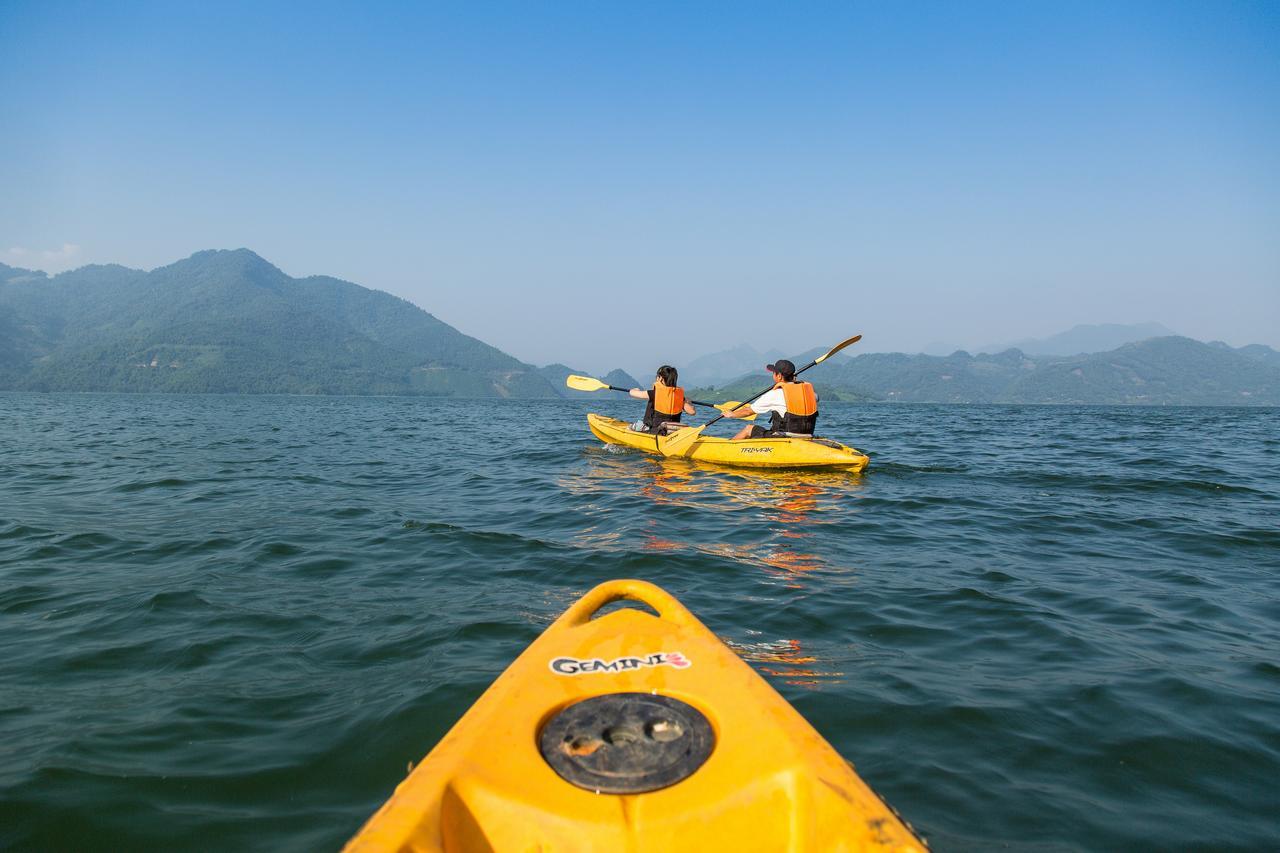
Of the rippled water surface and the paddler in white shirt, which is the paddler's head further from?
the rippled water surface

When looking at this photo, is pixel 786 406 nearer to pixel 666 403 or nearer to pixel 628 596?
pixel 666 403

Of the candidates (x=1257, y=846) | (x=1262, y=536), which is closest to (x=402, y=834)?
(x=1257, y=846)

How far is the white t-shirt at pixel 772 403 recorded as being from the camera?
12.2m

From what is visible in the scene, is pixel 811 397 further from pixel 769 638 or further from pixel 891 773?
pixel 891 773

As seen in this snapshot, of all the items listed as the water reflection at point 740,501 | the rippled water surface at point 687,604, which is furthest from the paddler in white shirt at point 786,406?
the rippled water surface at point 687,604

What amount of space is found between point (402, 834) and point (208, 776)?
1.83 metres

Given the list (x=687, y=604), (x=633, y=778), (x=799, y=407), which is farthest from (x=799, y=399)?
(x=633, y=778)

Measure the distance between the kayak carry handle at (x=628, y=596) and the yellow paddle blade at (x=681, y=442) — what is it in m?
9.67

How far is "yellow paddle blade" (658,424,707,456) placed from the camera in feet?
42.5

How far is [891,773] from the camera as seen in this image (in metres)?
2.78

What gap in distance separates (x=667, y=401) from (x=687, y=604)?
931 centimetres

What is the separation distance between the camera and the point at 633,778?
1875 millimetres

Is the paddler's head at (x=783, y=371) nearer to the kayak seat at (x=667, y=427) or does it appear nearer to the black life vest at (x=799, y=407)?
the black life vest at (x=799, y=407)

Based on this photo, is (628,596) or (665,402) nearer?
(628,596)
